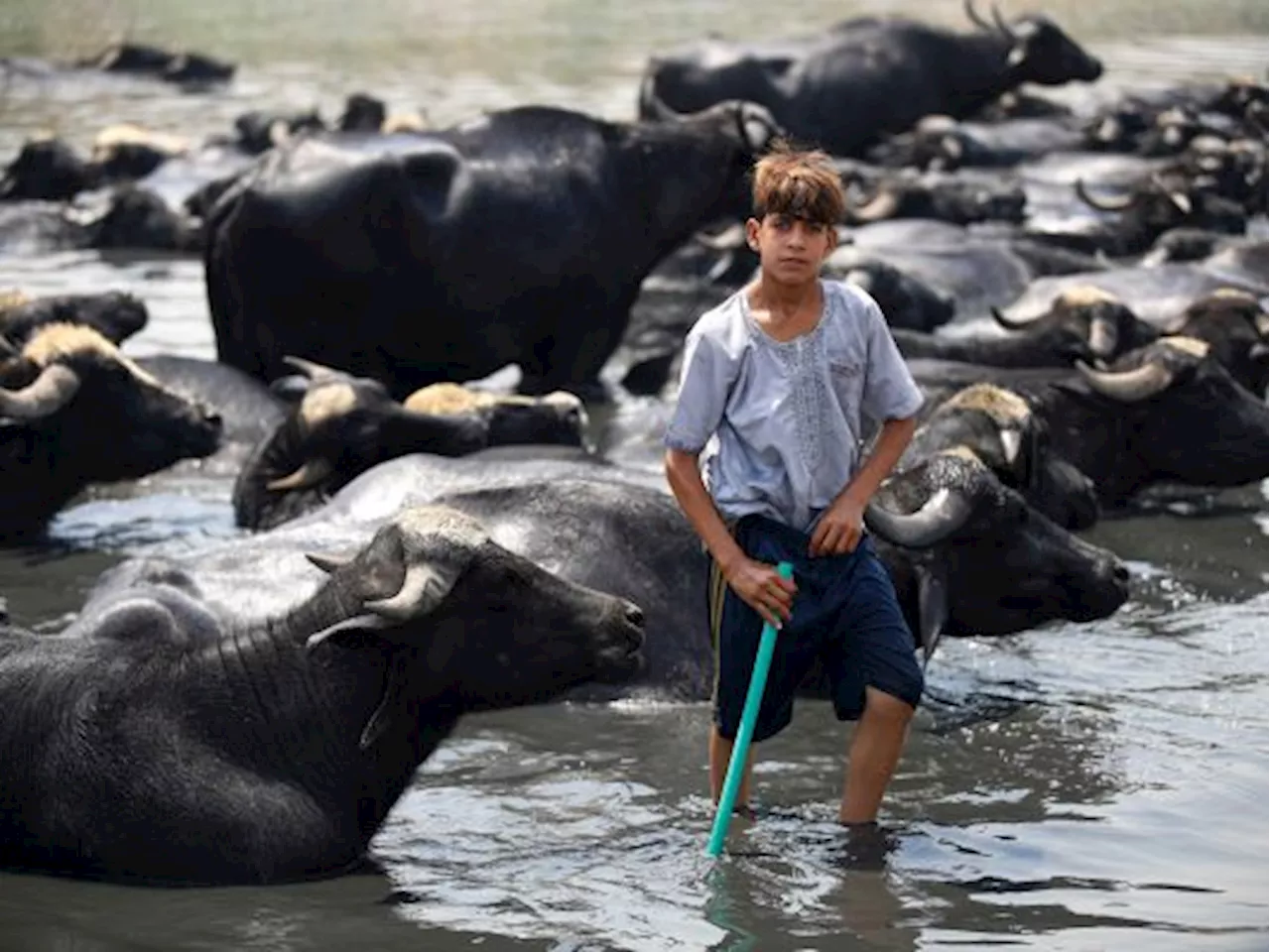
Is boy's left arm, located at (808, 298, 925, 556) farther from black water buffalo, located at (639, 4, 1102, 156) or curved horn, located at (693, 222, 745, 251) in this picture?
black water buffalo, located at (639, 4, 1102, 156)

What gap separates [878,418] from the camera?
791cm

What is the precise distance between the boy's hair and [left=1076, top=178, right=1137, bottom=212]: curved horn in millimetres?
12855

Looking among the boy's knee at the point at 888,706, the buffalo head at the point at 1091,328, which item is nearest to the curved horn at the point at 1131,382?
the buffalo head at the point at 1091,328

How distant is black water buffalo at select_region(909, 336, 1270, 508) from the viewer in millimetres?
Result: 12633

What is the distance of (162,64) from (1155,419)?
21.8 meters

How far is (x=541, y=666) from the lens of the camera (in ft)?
25.3

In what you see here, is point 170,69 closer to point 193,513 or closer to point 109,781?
point 193,513

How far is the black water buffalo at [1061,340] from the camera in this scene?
1385 centimetres

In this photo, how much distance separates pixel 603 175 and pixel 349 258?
4.67 ft

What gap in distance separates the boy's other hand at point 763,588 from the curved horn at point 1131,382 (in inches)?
204

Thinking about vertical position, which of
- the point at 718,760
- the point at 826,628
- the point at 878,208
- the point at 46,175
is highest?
the point at 826,628

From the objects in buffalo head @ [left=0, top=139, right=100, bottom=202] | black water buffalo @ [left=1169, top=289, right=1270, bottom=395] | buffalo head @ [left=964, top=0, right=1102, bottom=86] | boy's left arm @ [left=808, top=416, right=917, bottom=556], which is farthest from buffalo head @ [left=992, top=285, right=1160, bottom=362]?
buffalo head @ [left=964, top=0, right=1102, bottom=86]

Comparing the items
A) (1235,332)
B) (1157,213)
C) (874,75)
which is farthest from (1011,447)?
(874,75)

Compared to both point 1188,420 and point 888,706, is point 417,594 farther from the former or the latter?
point 1188,420
